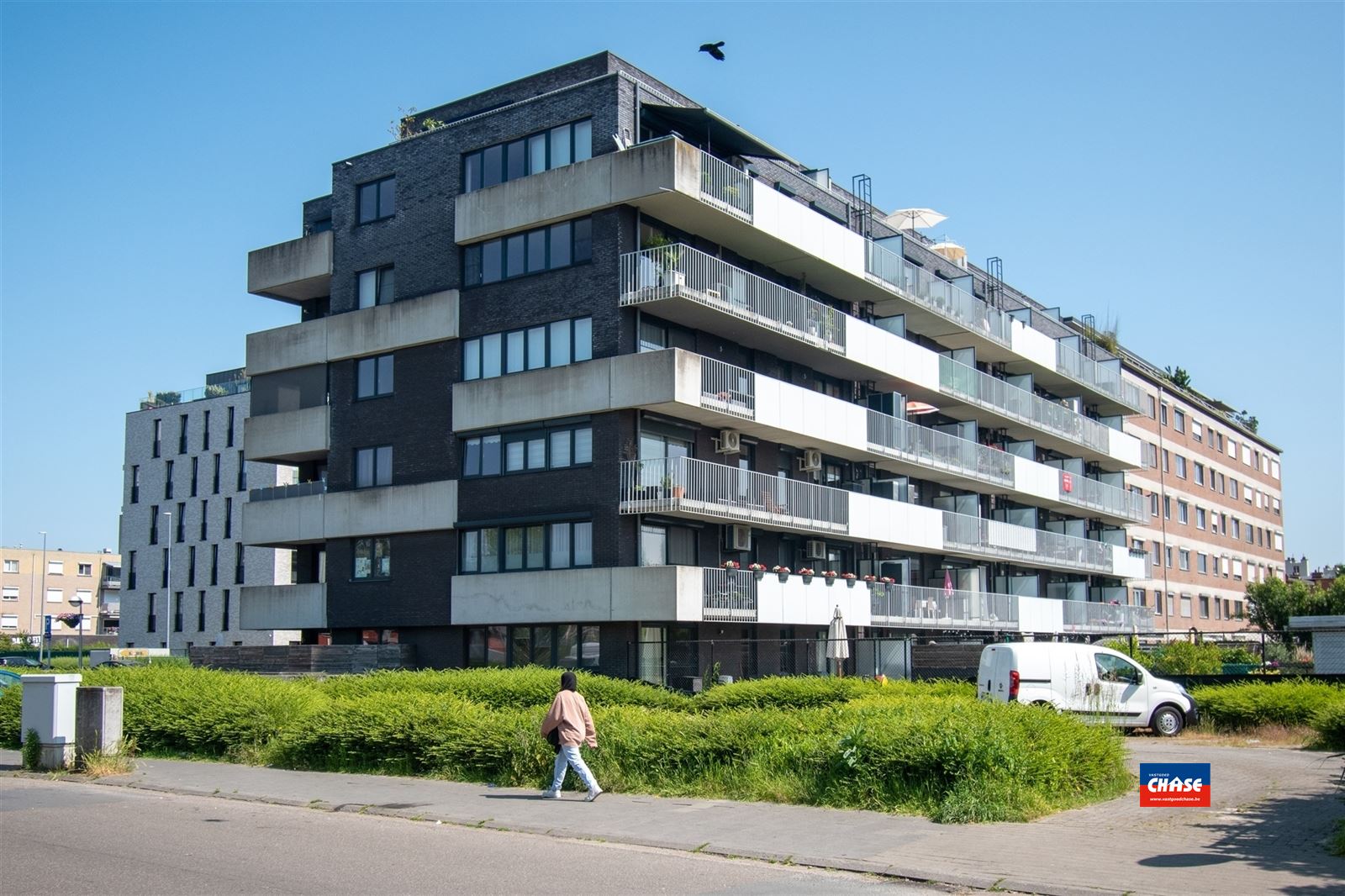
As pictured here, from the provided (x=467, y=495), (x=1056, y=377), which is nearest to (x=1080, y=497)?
(x=1056, y=377)

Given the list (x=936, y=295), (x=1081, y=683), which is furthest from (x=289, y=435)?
(x=1081, y=683)

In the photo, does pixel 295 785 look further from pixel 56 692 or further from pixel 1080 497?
pixel 1080 497

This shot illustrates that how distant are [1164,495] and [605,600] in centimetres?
4273

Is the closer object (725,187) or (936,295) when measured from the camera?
(725,187)

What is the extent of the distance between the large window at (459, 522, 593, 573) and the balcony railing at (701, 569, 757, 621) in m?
2.99

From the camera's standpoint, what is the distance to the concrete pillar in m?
18.7

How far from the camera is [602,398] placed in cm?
3212

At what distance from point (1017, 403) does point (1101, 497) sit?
939cm

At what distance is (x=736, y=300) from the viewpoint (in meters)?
33.7

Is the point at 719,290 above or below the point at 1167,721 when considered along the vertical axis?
above

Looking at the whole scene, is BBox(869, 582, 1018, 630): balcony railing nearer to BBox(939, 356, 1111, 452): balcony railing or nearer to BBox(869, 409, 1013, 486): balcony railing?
BBox(869, 409, 1013, 486): balcony railing

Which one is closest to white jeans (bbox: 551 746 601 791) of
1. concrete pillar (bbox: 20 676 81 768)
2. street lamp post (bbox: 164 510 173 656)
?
concrete pillar (bbox: 20 676 81 768)

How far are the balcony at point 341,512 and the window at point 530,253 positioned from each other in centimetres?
572

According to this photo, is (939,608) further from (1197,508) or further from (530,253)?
(1197,508)
